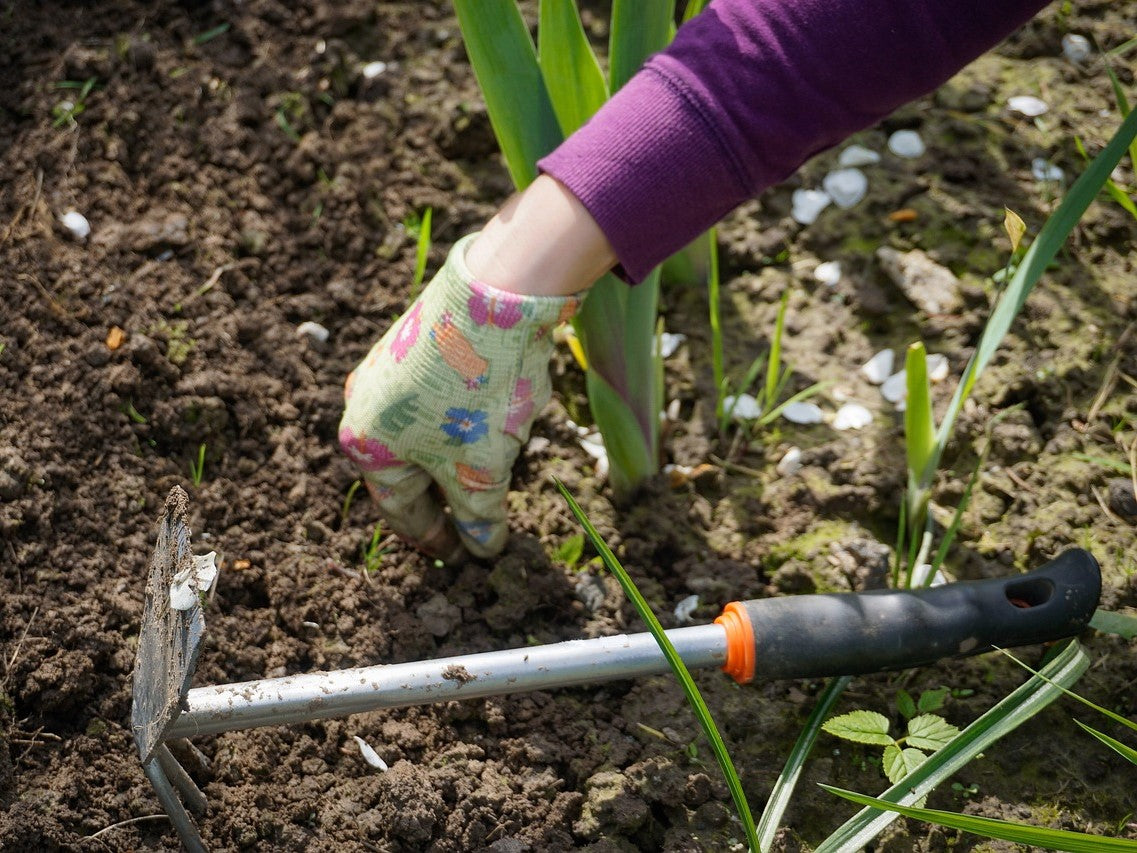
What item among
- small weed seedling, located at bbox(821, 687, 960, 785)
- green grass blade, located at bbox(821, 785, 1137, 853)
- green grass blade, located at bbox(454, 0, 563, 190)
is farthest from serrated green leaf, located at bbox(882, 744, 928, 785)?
green grass blade, located at bbox(454, 0, 563, 190)

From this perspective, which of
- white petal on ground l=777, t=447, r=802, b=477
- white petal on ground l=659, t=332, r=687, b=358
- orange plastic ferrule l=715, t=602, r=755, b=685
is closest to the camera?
orange plastic ferrule l=715, t=602, r=755, b=685

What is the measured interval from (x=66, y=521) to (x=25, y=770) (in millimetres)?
322

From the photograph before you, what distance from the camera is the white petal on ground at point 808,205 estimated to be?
1789 millimetres

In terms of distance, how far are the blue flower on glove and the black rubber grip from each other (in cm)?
39

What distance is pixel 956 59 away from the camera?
1140 mm

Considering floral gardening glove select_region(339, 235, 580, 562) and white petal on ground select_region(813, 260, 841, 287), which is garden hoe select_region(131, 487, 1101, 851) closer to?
floral gardening glove select_region(339, 235, 580, 562)

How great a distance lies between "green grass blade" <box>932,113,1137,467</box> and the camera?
115 centimetres

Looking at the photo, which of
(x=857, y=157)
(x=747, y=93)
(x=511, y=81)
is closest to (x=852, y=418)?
(x=857, y=157)

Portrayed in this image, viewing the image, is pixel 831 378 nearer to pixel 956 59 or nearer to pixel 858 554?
pixel 858 554

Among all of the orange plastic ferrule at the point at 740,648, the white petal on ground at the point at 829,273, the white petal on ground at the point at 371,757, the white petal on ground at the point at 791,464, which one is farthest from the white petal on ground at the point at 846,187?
the white petal on ground at the point at 371,757

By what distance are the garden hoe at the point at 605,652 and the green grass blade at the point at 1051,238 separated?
0.27m

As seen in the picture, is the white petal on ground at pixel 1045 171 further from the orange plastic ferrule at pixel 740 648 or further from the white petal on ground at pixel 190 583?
the white petal on ground at pixel 190 583

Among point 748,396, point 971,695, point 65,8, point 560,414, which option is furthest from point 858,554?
point 65,8

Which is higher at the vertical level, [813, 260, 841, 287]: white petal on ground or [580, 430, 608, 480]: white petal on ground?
[813, 260, 841, 287]: white petal on ground
